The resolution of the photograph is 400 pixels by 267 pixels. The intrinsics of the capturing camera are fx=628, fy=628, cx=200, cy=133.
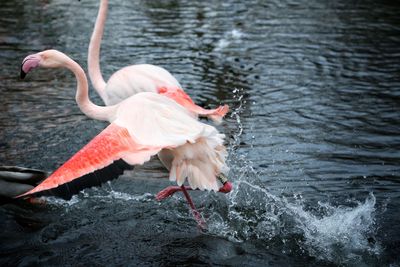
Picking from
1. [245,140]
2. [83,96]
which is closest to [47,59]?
[83,96]

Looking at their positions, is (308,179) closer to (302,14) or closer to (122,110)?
(122,110)

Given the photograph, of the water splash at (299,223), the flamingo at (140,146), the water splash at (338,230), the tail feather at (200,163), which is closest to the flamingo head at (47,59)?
the flamingo at (140,146)

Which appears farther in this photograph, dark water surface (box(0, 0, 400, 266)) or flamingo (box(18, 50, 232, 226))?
dark water surface (box(0, 0, 400, 266))

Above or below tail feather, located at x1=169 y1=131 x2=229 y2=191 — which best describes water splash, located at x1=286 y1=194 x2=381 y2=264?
below

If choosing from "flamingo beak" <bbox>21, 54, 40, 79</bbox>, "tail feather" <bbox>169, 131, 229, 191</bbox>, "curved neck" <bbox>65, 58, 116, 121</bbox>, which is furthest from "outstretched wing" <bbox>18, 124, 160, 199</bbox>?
"flamingo beak" <bbox>21, 54, 40, 79</bbox>

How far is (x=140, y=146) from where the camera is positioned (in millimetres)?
4609

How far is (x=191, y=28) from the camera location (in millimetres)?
12133

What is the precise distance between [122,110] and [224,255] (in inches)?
56.1

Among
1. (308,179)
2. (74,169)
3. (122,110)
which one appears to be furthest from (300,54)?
(74,169)

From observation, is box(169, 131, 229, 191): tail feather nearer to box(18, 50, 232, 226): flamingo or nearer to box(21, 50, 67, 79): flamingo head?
box(18, 50, 232, 226): flamingo

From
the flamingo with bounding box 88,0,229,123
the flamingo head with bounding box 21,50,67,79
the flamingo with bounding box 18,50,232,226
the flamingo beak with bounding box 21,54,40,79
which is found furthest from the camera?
the flamingo with bounding box 88,0,229,123

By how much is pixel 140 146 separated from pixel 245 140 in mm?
2795

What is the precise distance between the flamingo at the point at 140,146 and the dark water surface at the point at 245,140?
1.77 feet

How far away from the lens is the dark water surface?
17.1ft
